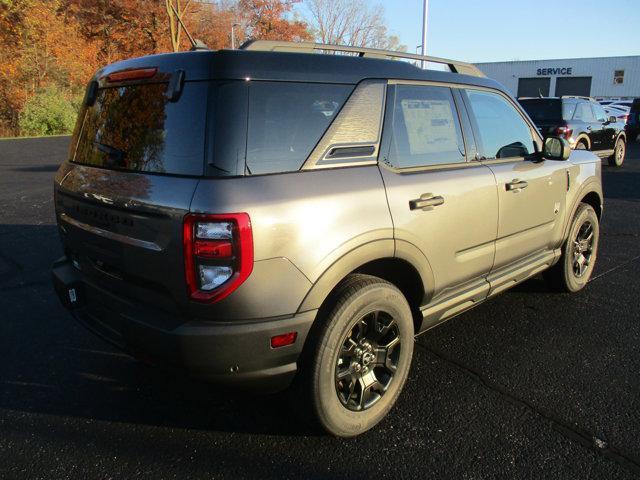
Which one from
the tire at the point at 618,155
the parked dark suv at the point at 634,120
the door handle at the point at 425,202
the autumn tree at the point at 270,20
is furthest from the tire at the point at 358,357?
the autumn tree at the point at 270,20

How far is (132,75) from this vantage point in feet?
7.97

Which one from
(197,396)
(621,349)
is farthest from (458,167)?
(197,396)

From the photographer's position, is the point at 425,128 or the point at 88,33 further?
the point at 88,33

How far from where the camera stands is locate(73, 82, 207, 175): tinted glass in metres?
2.12

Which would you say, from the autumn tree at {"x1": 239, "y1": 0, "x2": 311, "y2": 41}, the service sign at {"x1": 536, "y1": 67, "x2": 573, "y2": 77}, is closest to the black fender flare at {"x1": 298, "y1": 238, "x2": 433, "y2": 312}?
the autumn tree at {"x1": 239, "y1": 0, "x2": 311, "y2": 41}

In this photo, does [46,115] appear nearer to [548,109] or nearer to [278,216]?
[548,109]

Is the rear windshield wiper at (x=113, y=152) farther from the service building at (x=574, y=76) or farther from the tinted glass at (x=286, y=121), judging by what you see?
the service building at (x=574, y=76)

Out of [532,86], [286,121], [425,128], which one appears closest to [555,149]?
[425,128]

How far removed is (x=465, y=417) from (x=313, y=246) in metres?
1.34

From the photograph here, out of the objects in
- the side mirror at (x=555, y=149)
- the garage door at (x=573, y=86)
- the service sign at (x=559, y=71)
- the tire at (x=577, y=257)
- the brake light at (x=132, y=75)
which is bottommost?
the tire at (x=577, y=257)

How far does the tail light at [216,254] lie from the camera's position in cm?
200

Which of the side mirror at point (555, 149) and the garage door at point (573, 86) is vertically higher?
the garage door at point (573, 86)

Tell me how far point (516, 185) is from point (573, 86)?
56.5 metres

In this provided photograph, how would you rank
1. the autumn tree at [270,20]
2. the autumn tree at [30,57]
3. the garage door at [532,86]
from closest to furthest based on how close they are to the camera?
1. the autumn tree at [30,57]
2. the autumn tree at [270,20]
3. the garage door at [532,86]
